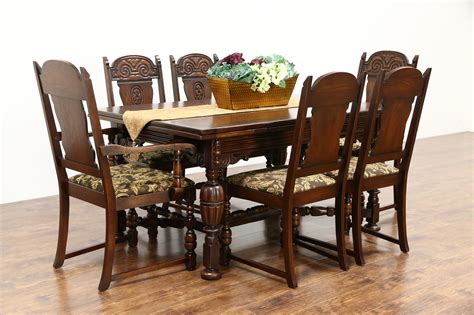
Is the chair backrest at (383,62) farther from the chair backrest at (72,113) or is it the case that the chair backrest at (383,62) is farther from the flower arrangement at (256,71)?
the chair backrest at (72,113)

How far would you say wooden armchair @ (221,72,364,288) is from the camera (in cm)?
313

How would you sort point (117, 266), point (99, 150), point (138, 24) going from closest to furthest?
point (99, 150) < point (117, 266) < point (138, 24)

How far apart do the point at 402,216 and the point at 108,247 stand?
162cm

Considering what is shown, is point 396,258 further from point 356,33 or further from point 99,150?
point 356,33

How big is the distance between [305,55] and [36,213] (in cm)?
321

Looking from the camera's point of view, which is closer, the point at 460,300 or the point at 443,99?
the point at 460,300

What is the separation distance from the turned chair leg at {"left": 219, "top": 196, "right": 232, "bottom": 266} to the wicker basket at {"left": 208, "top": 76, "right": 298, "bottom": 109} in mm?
597

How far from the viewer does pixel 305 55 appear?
681cm

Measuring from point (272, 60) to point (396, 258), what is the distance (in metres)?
1.26

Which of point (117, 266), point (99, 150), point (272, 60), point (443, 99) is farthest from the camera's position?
point (443, 99)

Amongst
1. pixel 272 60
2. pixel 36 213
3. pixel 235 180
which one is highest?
pixel 272 60

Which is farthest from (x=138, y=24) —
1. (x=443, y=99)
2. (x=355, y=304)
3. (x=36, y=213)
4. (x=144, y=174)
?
(x=443, y=99)

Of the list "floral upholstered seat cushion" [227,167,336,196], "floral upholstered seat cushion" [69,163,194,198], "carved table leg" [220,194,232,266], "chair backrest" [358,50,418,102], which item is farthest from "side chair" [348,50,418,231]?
"floral upholstered seat cushion" [69,163,194,198]

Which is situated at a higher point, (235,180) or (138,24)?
(138,24)
